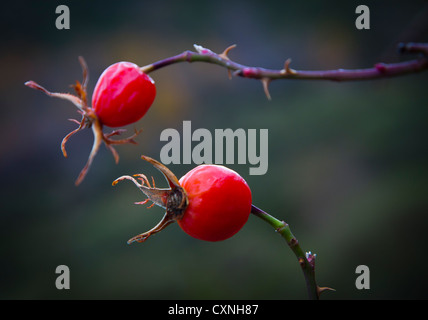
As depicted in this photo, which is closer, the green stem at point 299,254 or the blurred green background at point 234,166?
A: the green stem at point 299,254

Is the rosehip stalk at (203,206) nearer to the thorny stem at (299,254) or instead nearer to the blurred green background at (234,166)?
the thorny stem at (299,254)

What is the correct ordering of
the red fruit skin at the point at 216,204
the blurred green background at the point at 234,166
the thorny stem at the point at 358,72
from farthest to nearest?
the blurred green background at the point at 234,166 → the red fruit skin at the point at 216,204 → the thorny stem at the point at 358,72

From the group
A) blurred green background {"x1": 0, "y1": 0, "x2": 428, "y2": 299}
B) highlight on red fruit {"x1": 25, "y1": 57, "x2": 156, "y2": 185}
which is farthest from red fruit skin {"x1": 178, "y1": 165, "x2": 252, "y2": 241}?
blurred green background {"x1": 0, "y1": 0, "x2": 428, "y2": 299}

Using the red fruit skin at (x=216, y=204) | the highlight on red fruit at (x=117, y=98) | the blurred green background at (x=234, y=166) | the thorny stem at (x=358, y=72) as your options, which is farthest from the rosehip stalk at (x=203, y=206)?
the blurred green background at (x=234, y=166)

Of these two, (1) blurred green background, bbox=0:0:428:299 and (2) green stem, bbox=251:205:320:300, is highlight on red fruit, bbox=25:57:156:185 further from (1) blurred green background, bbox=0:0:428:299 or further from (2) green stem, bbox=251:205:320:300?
(1) blurred green background, bbox=0:0:428:299

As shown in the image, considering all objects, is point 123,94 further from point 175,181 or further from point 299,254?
point 299,254

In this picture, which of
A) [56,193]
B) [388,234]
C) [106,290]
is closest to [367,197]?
[388,234]

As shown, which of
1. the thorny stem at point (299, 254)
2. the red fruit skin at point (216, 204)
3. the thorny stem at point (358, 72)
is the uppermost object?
the thorny stem at point (358, 72)
